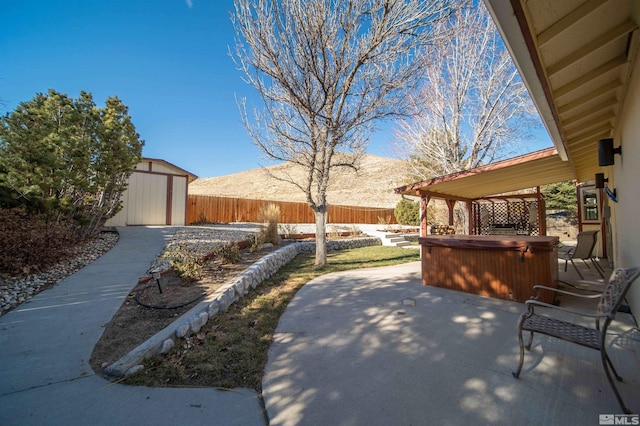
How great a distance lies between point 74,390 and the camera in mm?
2092

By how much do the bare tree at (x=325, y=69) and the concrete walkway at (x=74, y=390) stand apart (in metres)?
5.24

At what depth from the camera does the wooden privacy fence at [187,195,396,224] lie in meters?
15.8

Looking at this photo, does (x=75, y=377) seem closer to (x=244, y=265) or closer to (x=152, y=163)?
(x=244, y=265)

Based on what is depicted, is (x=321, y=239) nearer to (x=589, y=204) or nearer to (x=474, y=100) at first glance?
(x=474, y=100)

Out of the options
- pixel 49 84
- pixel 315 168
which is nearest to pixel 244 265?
pixel 315 168

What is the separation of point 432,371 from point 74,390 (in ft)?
9.24

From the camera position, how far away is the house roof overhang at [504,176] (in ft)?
17.2

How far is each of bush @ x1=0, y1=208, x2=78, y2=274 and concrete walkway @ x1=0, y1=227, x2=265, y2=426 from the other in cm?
144

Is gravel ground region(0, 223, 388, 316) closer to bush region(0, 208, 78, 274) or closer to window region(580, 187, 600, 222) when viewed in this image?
bush region(0, 208, 78, 274)

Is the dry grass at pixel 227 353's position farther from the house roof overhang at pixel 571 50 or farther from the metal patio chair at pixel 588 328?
the house roof overhang at pixel 571 50

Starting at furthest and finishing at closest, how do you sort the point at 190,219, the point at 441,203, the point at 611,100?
the point at 441,203 → the point at 190,219 → the point at 611,100

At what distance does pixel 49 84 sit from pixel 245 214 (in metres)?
12.0

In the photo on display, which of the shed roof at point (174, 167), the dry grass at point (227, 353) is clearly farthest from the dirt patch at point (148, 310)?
the shed roof at point (174, 167)

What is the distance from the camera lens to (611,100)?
3537 millimetres
